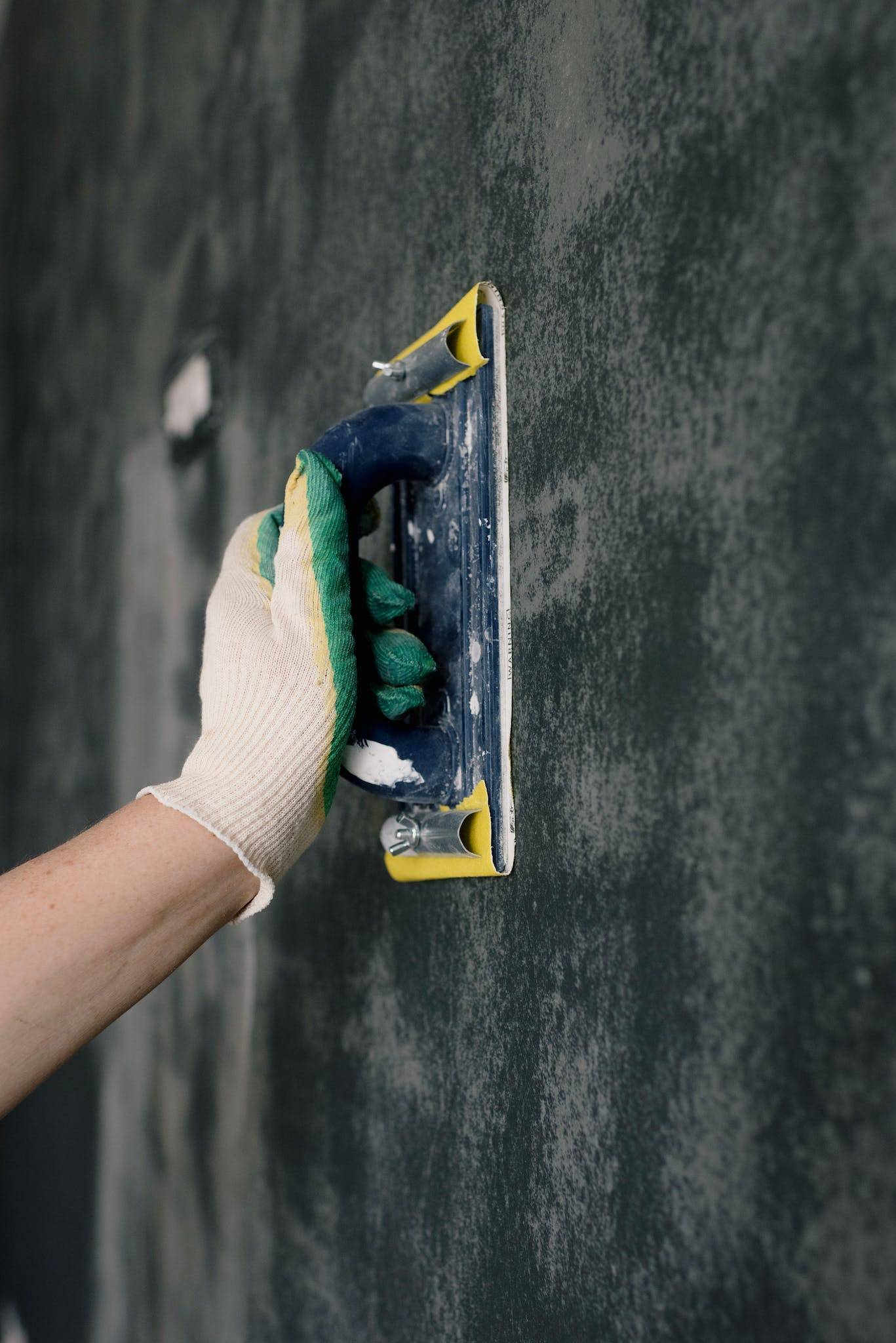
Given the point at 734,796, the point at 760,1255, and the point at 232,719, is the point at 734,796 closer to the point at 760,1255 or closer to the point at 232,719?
the point at 760,1255

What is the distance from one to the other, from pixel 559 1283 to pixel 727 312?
0.59 meters

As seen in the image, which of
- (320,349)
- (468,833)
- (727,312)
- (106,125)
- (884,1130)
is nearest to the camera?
(884,1130)

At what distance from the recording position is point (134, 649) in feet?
5.43

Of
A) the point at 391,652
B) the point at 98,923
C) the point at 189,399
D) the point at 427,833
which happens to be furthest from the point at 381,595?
the point at 189,399

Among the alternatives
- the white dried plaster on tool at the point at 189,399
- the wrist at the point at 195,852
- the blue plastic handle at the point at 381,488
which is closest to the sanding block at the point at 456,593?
the blue plastic handle at the point at 381,488

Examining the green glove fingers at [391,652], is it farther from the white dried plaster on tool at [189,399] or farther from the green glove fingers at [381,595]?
the white dried plaster on tool at [189,399]

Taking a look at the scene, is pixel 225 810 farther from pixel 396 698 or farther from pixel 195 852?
pixel 396 698

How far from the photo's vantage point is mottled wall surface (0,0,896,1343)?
0.47 m

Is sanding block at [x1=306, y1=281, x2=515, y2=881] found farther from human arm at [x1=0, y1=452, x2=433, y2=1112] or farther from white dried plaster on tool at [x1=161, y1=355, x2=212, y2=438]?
white dried plaster on tool at [x1=161, y1=355, x2=212, y2=438]

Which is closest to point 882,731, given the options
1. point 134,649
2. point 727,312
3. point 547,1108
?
point 727,312

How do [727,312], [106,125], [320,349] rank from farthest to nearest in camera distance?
[106,125] → [320,349] → [727,312]

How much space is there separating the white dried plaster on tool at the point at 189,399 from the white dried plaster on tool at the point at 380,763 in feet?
2.62

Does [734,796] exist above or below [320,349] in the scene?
below

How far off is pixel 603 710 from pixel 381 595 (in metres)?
0.21
